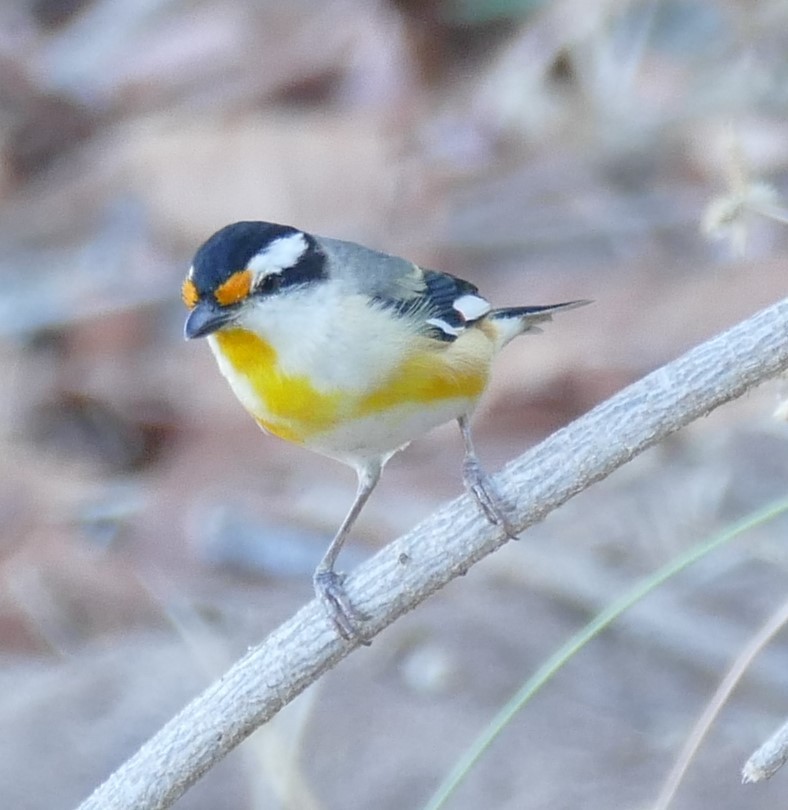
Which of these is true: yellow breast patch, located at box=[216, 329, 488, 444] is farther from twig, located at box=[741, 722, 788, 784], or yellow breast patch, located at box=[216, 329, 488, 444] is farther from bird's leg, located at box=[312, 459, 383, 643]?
twig, located at box=[741, 722, 788, 784]

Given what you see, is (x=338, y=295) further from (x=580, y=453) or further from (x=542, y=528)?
(x=542, y=528)

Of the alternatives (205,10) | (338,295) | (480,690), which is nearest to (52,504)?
(480,690)

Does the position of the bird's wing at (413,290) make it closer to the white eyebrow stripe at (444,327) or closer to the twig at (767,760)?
the white eyebrow stripe at (444,327)

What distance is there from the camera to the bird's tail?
395 cm

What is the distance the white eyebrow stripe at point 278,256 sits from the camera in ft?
11.3

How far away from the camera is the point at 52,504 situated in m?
6.26

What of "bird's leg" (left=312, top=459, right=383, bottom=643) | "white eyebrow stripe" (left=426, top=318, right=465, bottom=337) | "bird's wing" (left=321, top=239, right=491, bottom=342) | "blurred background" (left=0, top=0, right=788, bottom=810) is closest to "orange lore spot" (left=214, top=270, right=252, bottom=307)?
"bird's wing" (left=321, top=239, right=491, bottom=342)

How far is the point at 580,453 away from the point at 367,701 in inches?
69.0

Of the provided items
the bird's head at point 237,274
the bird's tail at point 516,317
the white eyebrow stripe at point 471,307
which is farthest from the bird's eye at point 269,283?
the bird's tail at point 516,317

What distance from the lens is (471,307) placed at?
12.8 ft

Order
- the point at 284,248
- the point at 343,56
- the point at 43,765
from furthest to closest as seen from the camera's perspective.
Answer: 1. the point at 343,56
2. the point at 43,765
3. the point at 284,248

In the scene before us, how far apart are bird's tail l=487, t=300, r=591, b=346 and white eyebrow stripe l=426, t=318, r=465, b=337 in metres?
0.20

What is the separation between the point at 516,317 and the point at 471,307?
0.17 meters

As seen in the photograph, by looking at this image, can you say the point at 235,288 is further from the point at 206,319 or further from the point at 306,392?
the point at 306,392
